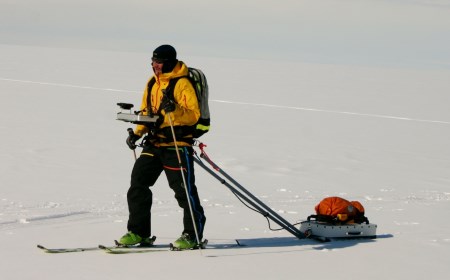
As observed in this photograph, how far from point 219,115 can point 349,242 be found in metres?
12.0

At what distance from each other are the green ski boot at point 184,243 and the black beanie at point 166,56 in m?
1.41

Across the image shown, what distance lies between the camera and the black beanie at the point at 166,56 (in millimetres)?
6652

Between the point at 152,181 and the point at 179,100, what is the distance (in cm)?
79

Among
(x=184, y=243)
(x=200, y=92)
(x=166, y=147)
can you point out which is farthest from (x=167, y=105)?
(x=184, y=243)

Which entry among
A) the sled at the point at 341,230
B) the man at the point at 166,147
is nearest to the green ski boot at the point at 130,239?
the man at the point at 166,147

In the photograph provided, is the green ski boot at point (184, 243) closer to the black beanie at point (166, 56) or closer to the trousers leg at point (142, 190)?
the trousers leg at point (142, 190)

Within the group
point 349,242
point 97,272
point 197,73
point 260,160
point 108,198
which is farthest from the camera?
point 260,160

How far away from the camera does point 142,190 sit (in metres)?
6.88

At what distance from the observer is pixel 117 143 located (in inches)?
A: 562

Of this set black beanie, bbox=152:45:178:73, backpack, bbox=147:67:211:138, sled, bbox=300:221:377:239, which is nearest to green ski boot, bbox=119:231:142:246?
backpack, bbox=147:67:211:138

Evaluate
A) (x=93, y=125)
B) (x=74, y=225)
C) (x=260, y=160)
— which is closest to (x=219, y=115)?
(x=93, y=125)

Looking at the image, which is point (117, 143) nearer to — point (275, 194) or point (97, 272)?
point (275, 194)

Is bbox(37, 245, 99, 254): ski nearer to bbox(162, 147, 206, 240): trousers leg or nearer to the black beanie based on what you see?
bbox(162, 147, 206, 240): trousers leg

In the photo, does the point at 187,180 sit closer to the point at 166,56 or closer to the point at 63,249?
the point at 166,56
